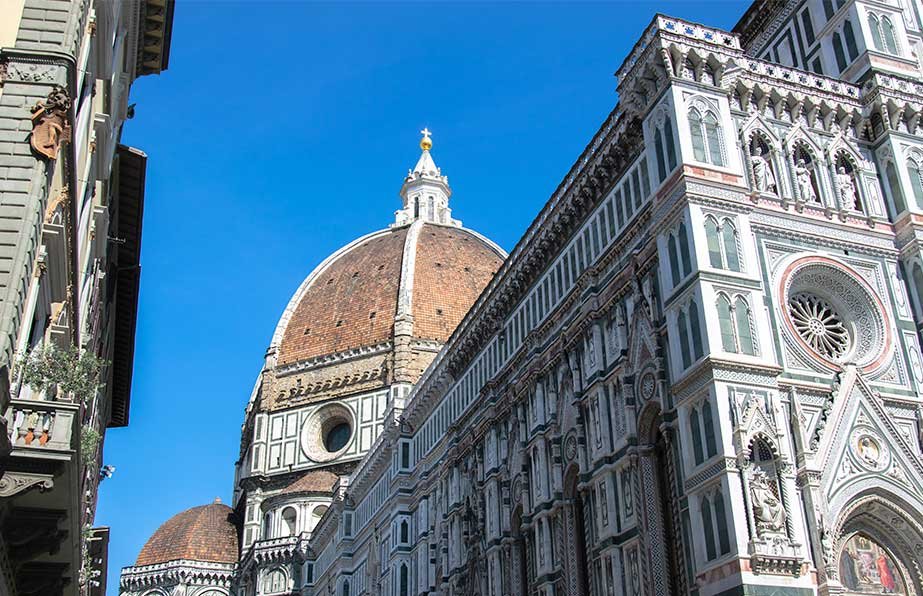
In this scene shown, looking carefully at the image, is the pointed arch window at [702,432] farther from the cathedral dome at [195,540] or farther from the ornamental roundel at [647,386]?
the cathedral dome at [195,540]

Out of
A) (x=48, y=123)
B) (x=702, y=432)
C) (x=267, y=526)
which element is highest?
(x=267, y=526)

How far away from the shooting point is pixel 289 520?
7394 centimetres

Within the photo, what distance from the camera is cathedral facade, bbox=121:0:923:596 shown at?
2341cm

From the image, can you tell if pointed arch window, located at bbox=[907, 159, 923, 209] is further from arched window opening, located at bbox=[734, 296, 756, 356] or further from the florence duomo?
arched window opening, located at bbox=[734, 296, 756, 356]

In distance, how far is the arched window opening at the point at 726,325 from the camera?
2395cm

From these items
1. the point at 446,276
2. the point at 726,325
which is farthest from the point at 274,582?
the point at 726,325

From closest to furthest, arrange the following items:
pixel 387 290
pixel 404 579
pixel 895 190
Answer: pixel 895 190
pixel 404 579
pixel 387 290

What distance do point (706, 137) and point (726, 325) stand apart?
5684 mm

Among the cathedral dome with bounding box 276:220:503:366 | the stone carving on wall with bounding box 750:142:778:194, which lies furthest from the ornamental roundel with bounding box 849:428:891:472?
the cathedral dome with bounding box 276:220:503:366

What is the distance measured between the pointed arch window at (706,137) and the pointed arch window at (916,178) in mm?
6030

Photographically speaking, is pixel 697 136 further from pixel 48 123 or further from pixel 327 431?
pixel 327 431

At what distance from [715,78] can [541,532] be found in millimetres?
14124

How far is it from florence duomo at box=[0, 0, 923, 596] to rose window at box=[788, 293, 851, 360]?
54mm

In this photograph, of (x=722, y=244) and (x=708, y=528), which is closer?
(x=708, y=528)
